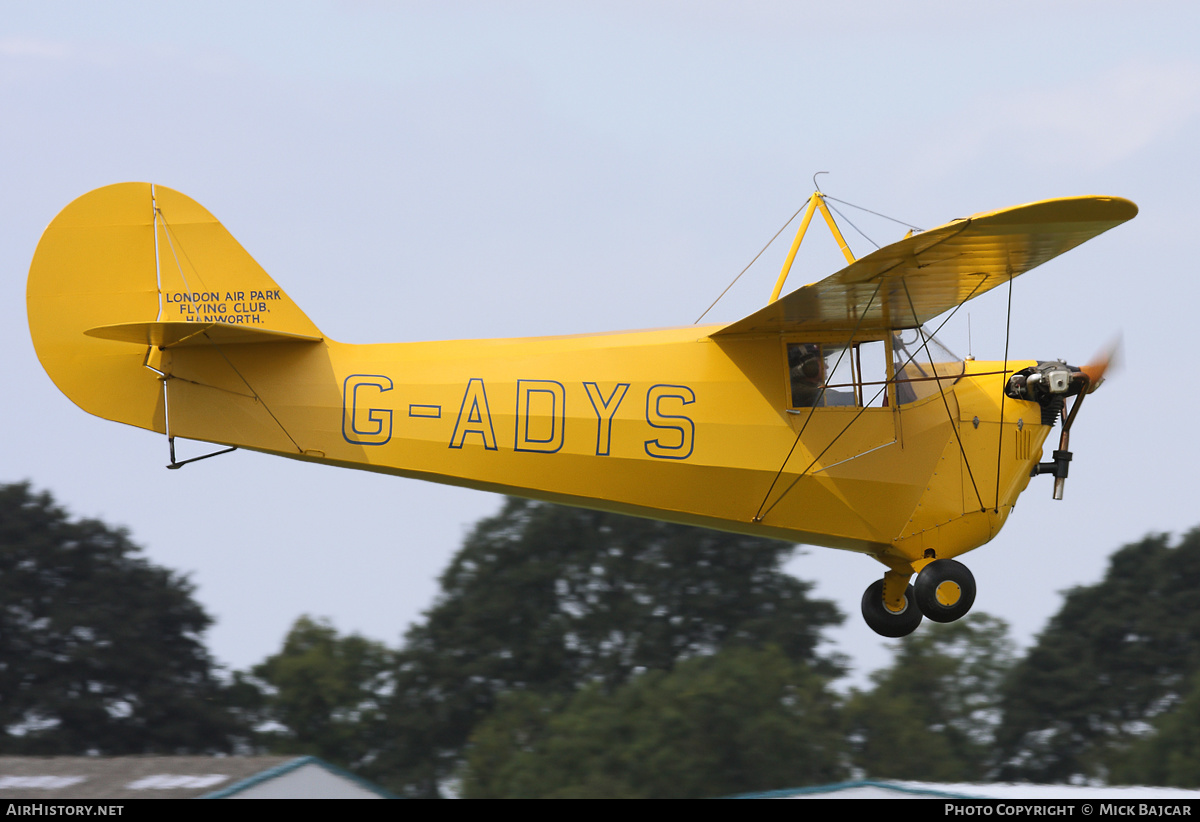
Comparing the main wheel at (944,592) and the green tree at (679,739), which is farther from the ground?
the main wheel at (944,592)

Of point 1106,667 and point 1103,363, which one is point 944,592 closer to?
point 1103,363

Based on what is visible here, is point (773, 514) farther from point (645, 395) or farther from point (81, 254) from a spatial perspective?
point (81, 254)

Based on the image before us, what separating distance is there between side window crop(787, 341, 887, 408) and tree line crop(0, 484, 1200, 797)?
66.1 feet

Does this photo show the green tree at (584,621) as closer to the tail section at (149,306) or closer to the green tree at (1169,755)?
the green tree at (1169,755)

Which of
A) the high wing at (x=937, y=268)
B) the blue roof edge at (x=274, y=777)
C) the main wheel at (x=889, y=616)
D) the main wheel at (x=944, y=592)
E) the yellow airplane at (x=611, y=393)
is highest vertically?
the high wing at (x=937, y=268)

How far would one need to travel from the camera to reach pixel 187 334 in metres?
9.32

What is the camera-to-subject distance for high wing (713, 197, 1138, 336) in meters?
8.66

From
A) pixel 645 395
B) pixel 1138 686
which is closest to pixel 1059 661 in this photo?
pixel 1138 686

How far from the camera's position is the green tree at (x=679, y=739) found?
93.0 feet

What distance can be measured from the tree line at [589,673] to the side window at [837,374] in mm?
20158

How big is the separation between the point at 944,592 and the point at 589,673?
2613cm

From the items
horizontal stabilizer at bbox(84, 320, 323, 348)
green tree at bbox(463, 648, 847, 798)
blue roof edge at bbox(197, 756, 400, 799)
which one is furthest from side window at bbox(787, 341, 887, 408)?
green tree at bbox(463, 648, 847, 798)

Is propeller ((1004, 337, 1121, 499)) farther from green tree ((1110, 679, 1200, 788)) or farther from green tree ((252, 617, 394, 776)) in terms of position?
green tree ((252, 617, 394, 776))

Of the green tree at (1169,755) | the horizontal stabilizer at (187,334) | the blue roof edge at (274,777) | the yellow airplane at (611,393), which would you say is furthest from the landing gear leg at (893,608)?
the green tree at (1169,755)
